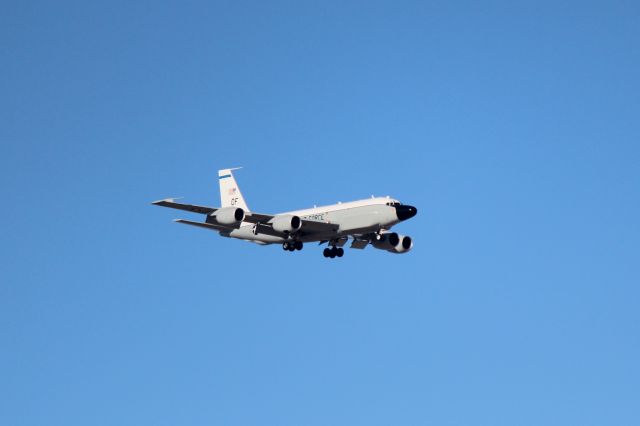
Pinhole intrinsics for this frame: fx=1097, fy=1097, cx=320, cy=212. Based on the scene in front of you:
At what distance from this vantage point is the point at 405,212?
84.2 meters

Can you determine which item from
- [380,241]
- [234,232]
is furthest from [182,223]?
[380,241]

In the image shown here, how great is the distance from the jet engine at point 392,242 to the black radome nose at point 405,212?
647 cm

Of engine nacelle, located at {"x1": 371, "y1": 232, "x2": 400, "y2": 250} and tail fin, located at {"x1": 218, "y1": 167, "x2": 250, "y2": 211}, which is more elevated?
tail fin, located at {"x1": 218, "y1": 167, "x2": 250, "y2": 211}

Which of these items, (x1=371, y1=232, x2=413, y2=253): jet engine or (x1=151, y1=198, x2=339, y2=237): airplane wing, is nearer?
(x1=151, y1=198, x2=339, y2=237): airplane wing

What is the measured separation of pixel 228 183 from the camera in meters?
95.4

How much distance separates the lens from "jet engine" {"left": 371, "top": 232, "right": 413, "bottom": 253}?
3578 inches

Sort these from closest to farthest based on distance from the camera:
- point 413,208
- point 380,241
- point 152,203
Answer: point 152,203, point 413,208, point 380,241

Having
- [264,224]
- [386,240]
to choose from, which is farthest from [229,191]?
[386,240]

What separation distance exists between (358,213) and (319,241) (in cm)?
495

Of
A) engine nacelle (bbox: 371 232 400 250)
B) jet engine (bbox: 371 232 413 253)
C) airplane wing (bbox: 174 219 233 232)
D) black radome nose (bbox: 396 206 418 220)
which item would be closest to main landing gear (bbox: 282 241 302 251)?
airplane wing (bbox: 174 219 233 232)

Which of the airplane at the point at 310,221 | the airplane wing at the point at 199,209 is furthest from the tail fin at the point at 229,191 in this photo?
the airplane wing at the point at 199,209

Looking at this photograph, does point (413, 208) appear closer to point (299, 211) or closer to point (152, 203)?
point (299, 211)

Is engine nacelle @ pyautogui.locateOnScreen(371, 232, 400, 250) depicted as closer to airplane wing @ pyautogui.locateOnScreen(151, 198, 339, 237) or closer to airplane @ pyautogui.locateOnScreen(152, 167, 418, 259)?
airplane @ pyautogui.locateOnScreen(152, 167, 418, 259)

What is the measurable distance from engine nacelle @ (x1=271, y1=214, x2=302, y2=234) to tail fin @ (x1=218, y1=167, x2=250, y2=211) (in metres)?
10.5
